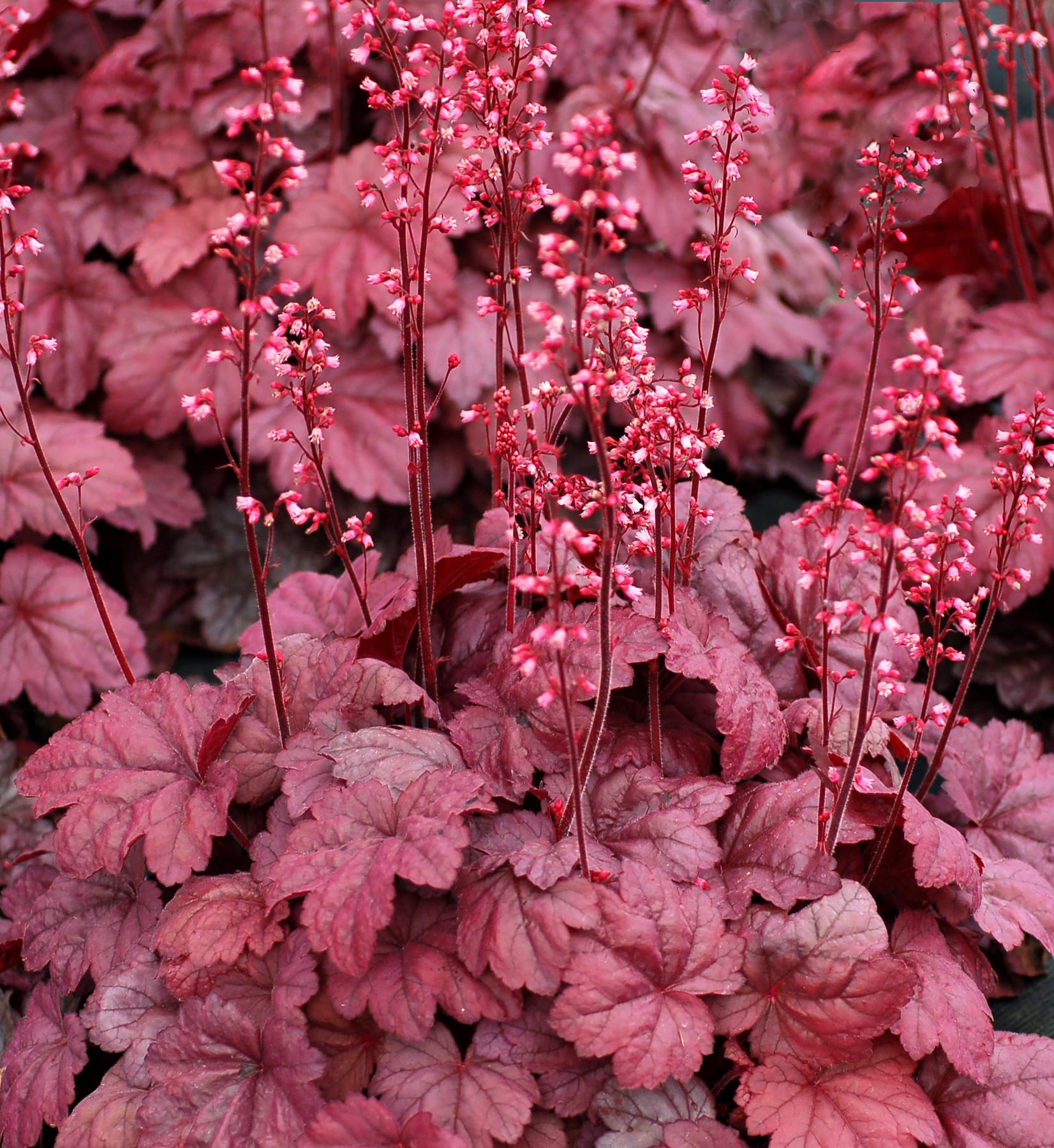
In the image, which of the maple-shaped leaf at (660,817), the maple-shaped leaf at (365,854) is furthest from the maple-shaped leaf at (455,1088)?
the maple-shaped leaf at (660,817)

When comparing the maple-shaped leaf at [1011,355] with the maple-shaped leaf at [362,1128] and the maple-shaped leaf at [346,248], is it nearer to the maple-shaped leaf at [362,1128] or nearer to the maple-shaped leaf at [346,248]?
the maple-shaped leaf at [346,248]

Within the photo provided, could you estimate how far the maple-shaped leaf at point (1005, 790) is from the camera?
2100 mm

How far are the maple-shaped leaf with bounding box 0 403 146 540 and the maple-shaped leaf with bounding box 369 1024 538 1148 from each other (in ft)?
5.84

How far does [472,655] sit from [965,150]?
7.48 feet

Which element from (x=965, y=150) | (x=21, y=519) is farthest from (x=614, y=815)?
(x=965, y=150)

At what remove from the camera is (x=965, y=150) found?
10.4 ft

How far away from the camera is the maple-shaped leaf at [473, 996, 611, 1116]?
1629mm

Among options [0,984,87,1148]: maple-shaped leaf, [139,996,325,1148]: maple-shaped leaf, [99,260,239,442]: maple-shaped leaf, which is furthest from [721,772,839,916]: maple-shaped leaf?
[99,260,239,442]: maple-shaped leaf

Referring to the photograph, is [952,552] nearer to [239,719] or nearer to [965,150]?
[965,150]

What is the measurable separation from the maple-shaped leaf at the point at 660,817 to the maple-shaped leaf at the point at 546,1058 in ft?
0.89

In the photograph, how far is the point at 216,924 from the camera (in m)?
1.71

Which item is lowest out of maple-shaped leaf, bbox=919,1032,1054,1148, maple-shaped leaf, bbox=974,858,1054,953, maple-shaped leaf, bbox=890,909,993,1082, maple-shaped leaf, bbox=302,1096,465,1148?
maple-shaped leaf, bbox=919,1032,1054,1148

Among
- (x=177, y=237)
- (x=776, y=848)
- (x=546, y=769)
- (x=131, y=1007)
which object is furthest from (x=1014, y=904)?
(x=177, y=237)

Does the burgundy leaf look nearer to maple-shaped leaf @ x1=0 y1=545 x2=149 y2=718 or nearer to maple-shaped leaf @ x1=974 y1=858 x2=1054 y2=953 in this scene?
maple-shaped leaf @ x1=974 y1=858 x2=1054 y2=953
